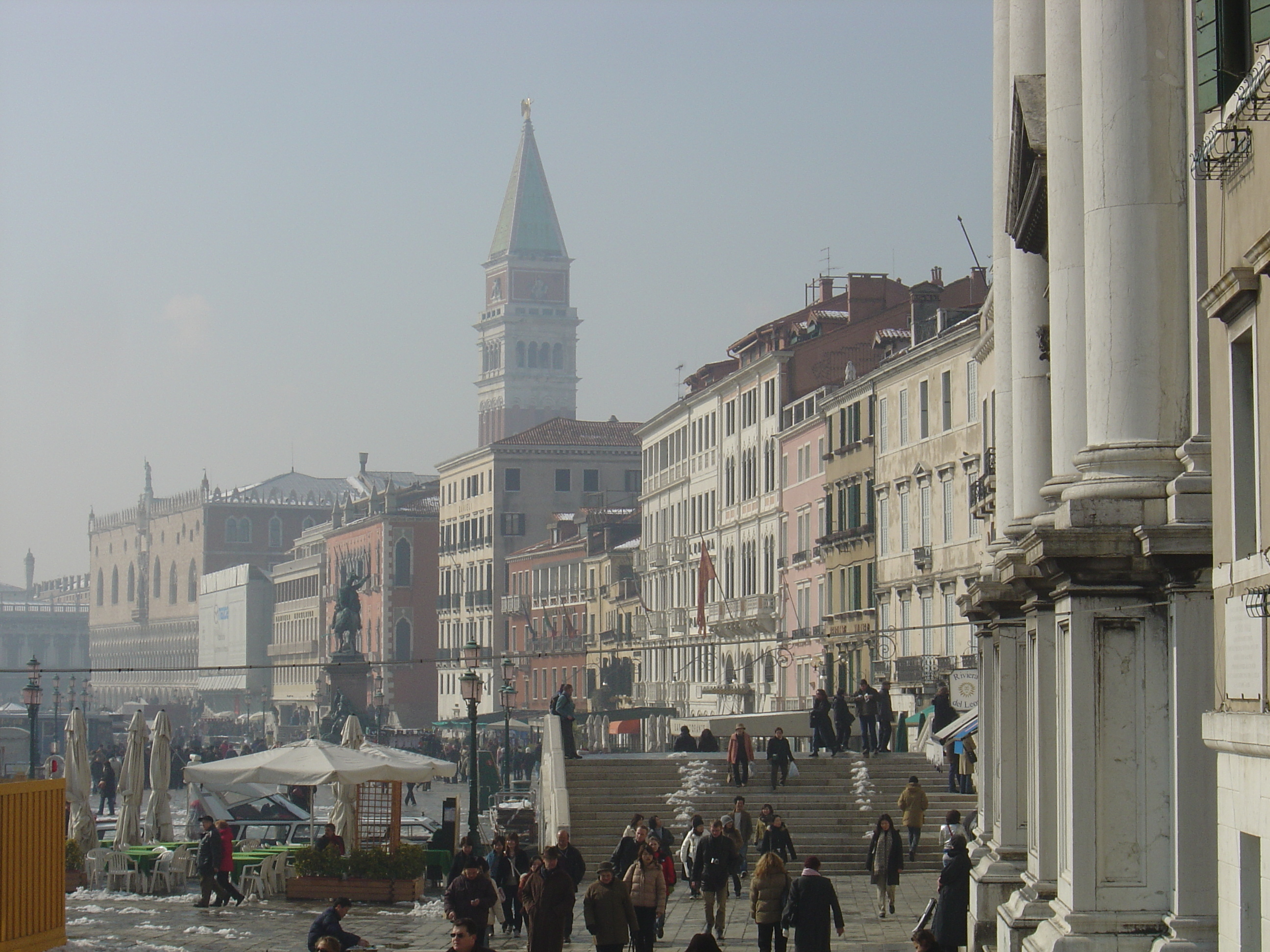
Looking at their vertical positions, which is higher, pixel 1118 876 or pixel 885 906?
pixel 1118 876

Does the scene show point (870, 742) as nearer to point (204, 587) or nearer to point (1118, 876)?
point (1118, 876)

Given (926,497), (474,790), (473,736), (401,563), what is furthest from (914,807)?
(401,563)

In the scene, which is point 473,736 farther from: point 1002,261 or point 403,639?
point 403,639

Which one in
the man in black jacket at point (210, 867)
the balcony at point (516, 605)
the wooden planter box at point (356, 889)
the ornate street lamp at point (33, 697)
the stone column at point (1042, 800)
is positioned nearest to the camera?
the stone column at point (1042, 800)

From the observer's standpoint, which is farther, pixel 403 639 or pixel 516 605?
pixel 403 639

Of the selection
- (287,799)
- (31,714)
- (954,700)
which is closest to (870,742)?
(954,700)

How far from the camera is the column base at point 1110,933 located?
37.6 feet

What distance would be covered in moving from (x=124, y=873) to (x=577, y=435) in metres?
79.7

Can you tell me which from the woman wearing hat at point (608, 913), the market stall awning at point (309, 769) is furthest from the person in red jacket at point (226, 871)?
the woman wearing hat at point (608, 913)

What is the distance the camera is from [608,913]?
16.5 m

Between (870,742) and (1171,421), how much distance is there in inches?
975

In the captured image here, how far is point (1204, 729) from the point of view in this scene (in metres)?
9.52

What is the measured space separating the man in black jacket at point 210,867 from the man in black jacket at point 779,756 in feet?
30.6

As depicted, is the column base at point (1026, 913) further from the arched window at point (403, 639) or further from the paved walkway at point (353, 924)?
the arched window at point (403, 639)
